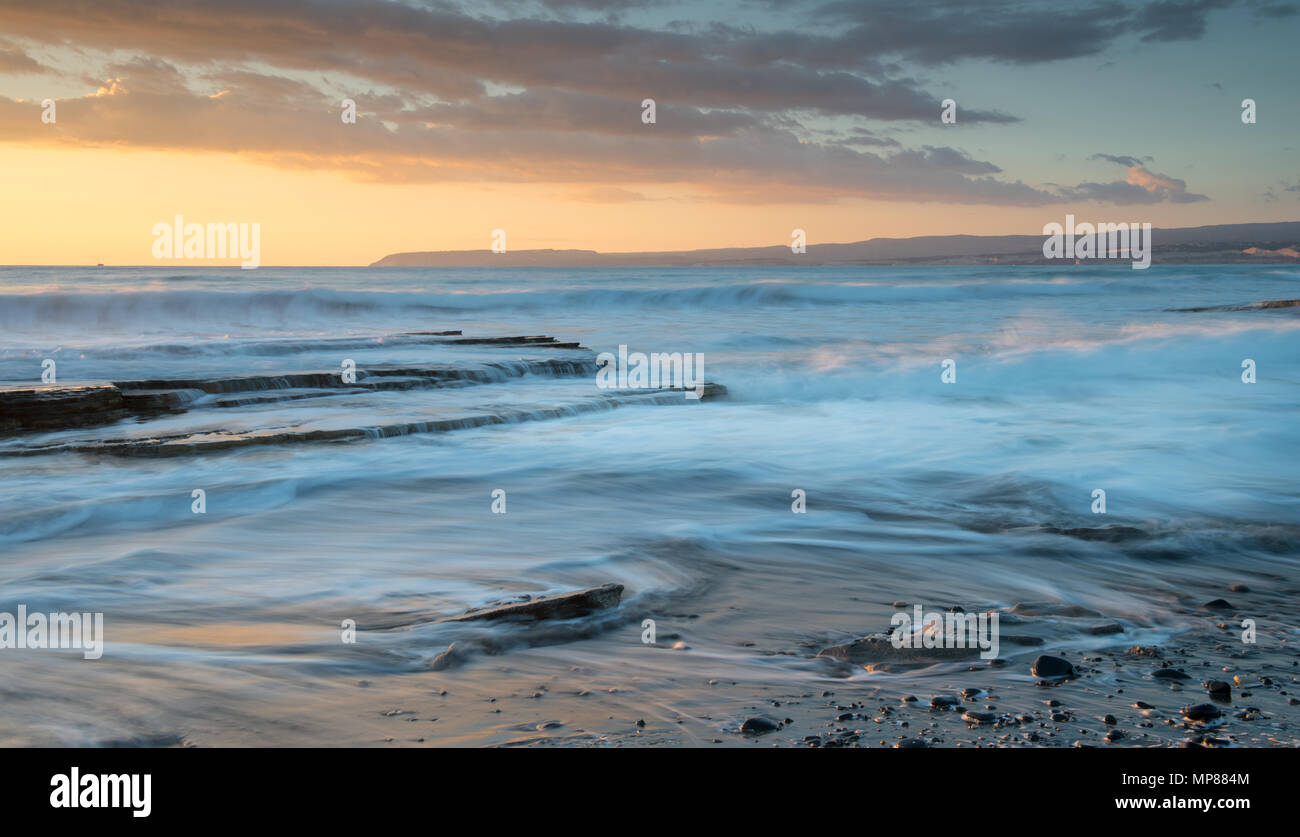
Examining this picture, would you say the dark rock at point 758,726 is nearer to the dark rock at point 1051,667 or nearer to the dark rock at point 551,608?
the dark rock at point 1051,667

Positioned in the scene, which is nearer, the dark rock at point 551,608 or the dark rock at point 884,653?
the dark rock at point 884,653

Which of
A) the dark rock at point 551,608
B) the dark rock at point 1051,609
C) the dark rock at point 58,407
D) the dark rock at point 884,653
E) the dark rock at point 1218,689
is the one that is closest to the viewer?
the dark rock at point 1218,689

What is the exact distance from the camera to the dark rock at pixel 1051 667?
11.8ft

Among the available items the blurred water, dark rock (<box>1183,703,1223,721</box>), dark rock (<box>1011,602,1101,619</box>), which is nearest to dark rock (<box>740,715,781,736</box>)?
the blurred water

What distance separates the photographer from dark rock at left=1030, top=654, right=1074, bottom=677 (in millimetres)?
3593

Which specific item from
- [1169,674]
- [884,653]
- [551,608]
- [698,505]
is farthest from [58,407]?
[1169,674]

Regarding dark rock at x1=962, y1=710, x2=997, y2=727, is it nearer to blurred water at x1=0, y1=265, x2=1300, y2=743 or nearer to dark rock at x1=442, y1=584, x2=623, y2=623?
blurred water at x1=0, y1=265, x2=1300, y2=743

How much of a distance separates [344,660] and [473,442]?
20.2 ft

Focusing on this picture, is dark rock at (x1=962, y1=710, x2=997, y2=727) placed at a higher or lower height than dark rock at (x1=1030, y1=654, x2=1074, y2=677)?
lower

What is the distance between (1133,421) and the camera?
11867 millimetres

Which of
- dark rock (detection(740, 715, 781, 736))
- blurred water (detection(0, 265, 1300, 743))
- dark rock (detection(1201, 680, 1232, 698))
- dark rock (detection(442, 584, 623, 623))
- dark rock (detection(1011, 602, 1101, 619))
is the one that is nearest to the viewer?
dark rock (detection(740, 715, 781, 736))

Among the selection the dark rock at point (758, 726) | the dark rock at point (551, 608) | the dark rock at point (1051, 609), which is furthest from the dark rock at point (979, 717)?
the dark rock at point (551, 608)

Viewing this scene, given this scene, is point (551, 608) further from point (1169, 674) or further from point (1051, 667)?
point (1169, 674)
